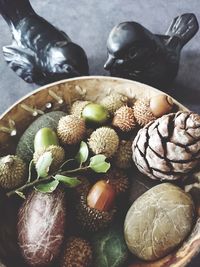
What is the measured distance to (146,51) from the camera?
2.90ft

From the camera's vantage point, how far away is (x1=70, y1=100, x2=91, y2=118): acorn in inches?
30.6

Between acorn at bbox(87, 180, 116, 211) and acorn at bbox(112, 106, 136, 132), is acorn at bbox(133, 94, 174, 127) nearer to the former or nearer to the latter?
acorn at bbox(112, 106, 136, 132)

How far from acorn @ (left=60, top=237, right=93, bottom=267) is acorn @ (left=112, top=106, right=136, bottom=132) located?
192 mm

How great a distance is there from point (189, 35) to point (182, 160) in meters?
0.40

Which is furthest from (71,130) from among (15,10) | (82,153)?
(15,10)

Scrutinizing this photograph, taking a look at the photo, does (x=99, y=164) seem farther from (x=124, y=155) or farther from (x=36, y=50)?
(x=36, y=50)

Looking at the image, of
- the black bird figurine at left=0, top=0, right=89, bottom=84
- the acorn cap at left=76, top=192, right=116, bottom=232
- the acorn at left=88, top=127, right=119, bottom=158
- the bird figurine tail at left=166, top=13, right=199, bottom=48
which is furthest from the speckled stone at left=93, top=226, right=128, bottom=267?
the bird figurine tail at left=166, top=13, right=199, bottom=48

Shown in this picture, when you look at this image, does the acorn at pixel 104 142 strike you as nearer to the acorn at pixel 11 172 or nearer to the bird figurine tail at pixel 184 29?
the acorn at pixel 11 172

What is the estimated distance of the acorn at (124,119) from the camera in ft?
2.48

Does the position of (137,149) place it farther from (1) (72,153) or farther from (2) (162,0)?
(2) (162,0)

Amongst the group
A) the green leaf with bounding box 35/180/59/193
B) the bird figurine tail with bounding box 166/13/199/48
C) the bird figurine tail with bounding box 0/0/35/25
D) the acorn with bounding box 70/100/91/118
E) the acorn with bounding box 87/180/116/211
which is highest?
the bird figurine tail with bounding box 0/0/35/25

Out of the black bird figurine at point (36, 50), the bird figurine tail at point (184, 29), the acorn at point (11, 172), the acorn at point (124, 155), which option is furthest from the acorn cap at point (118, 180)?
the bird figurine tail at point (184, 29)

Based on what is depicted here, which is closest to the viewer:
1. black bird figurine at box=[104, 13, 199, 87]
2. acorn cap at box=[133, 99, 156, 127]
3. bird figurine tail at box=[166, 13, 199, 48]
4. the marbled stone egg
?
the marbled stone egg

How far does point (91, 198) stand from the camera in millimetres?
685
